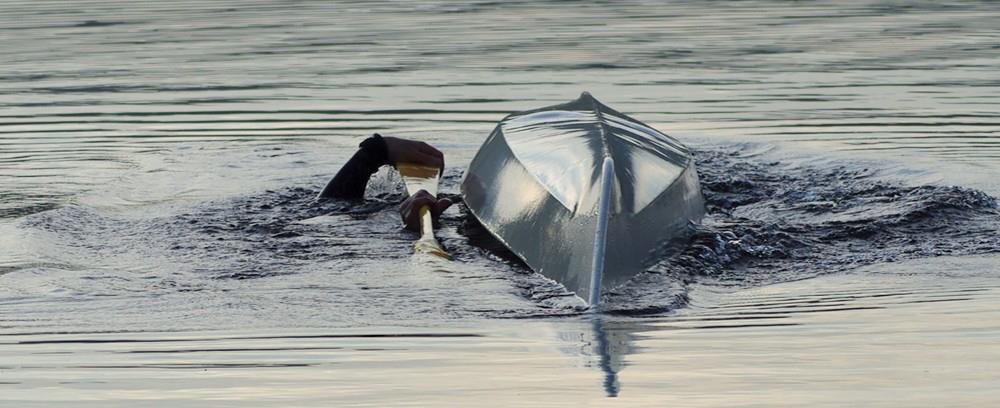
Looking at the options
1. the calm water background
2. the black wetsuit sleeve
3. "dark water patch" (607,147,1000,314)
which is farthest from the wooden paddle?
"dark water patch" (607,147,1000,314)

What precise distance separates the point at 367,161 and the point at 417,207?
1156 millimetres

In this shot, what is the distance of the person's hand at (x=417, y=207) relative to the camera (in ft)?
29.9

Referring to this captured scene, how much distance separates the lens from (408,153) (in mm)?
10164

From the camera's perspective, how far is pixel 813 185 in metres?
10.6

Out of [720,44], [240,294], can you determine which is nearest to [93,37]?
[720,44]

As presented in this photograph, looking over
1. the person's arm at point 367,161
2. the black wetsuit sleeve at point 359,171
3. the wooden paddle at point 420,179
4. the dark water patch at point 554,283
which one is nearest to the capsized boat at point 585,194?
the dark water patch at point 554,283

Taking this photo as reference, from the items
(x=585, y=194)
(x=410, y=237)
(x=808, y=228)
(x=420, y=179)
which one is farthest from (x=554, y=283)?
(x=420, y=179)

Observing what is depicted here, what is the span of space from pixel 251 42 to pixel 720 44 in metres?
5.87

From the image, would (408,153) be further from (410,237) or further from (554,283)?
(554,283)

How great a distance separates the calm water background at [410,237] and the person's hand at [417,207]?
21 cm

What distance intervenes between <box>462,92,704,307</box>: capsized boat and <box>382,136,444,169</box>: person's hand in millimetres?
285

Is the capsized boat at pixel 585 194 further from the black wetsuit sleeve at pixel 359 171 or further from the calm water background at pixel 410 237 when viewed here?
the black wetsuit sleeve at pixel 359 171

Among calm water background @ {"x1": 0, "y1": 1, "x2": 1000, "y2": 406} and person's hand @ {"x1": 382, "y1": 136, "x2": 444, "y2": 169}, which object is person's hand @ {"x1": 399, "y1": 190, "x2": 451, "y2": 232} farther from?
person's hand @ {"x1": 382, "y1": 136, "x2": 444, "y2": 169}

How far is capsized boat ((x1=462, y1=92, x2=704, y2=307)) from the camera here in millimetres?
7586
